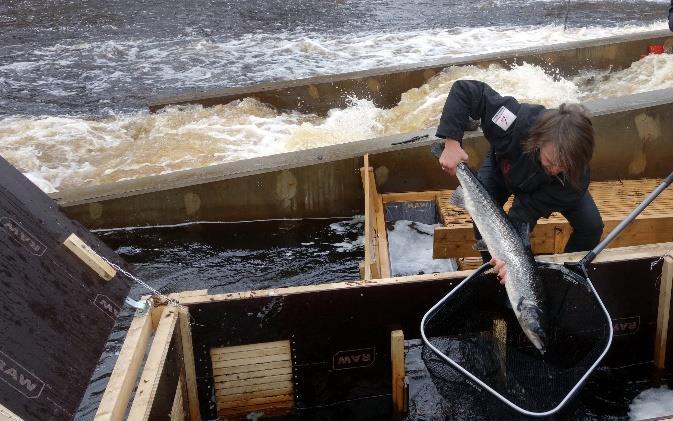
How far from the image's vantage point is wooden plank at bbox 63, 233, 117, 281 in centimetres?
369

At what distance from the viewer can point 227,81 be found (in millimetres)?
15055

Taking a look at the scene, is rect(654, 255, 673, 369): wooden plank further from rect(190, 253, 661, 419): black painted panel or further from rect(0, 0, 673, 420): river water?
rect(0, 0, 673, 420): river water

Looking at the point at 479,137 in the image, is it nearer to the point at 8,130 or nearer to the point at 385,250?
the point at 385,250

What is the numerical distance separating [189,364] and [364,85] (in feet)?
26.6

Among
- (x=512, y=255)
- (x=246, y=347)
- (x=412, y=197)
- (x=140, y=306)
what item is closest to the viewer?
(x=140, y=306)

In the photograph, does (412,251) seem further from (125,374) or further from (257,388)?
(125,374)

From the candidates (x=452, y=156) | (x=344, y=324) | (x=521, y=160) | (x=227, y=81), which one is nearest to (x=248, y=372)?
(x=344, y=324)

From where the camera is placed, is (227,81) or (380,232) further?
(227,81)

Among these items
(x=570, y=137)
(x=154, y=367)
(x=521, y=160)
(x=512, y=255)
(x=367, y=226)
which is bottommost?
(x=154, y=367)

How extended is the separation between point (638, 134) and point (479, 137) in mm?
2011

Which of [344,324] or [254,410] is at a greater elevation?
[344,324]

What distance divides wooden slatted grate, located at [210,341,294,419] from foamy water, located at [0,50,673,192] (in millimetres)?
5185

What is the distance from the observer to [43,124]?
11.4 metres

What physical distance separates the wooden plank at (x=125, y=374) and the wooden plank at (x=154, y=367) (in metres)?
0.05
